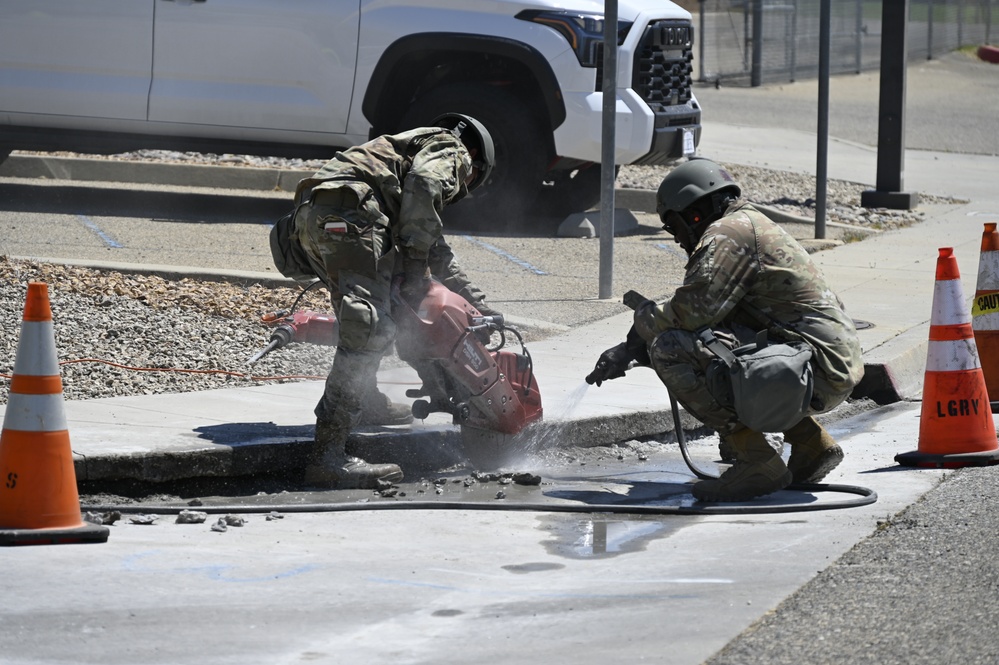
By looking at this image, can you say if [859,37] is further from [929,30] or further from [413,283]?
[413,283]

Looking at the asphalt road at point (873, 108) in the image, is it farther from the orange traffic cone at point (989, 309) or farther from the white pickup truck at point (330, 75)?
the orange traffic cone at point (989, 309)

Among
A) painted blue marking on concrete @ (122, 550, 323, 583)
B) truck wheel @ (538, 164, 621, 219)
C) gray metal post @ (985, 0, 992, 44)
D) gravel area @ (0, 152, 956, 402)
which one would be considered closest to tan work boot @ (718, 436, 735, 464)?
painted blue marking on concrete @ (122, 550, 323, 583)

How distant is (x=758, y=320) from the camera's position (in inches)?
237

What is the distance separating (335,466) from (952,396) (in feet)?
8.63

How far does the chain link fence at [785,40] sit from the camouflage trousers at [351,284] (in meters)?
19.3

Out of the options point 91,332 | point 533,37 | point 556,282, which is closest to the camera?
point 91,332

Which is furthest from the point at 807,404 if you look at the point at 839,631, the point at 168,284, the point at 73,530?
the point at 168,284

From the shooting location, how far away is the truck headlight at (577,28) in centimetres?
1148

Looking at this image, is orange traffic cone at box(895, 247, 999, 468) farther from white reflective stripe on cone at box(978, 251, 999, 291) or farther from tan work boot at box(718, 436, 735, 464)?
white reflective stripe on cone at box(978, 251, 999, 291)

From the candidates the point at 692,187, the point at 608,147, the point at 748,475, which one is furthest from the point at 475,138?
the point at 608,147

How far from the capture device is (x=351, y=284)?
19.7 feet

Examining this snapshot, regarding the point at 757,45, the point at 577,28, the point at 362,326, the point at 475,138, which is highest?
the point at 577,28

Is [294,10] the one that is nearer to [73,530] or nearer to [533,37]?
[533,37]

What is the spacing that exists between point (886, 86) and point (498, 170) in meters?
4.44
